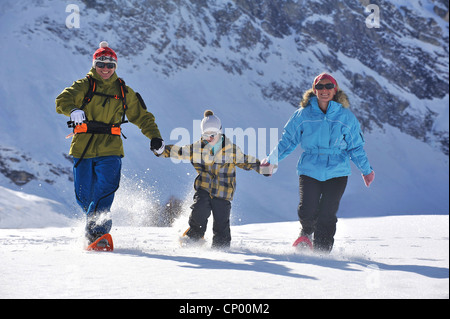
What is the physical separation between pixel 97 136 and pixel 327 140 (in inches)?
90.2

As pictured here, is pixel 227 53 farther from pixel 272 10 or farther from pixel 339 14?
pixel 339 14

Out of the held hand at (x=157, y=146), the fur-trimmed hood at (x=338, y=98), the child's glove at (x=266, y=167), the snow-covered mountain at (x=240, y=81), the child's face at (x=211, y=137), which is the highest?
the snow-covered mountain at (x=240, y=81)

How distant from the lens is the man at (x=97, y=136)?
14.9 feet

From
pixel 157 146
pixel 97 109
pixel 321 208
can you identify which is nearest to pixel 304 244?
pixel 321 208

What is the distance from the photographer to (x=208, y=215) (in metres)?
4.81

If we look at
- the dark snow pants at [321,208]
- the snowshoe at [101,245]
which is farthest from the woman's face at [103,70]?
the dark snow pants at [321,208]

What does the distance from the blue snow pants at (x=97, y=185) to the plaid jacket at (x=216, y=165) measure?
2.56ft

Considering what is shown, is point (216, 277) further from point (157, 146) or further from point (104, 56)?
point (104, 56)

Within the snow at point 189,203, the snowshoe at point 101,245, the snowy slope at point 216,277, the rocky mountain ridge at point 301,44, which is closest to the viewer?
the snowy slope at point 216,277

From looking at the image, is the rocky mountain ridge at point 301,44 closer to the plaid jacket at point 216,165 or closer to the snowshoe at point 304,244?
the plaid jacket at point 216,165

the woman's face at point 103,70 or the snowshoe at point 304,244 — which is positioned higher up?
the woman's face at point 103,70

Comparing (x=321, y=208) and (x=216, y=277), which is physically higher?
(x=321, y=208)

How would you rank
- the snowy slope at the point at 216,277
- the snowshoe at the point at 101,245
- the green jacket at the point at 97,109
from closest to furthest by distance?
1. the snowy slope at the point at 216,277
2. the snowshoe at the point at 101,245
3. the green jacket at the point at 97,109

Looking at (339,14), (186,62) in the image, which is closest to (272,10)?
(339,14)
